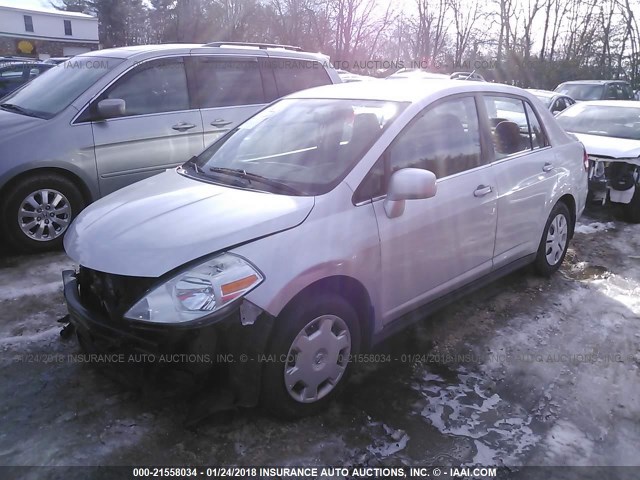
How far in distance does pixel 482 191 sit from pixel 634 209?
4418 mm

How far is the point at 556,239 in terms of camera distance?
15.7 ft

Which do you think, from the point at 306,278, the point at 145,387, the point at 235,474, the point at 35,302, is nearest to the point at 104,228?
the point at 145,387

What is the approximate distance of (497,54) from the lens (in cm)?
3388

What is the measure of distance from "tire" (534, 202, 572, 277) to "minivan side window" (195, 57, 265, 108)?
3.54m

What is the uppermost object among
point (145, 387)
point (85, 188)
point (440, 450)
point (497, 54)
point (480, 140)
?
point (497, 54)

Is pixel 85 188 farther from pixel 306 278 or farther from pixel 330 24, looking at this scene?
pixel 330 24

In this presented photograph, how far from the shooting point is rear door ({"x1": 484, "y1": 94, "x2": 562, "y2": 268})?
389 cm

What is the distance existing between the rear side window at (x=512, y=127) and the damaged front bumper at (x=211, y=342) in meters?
2.43

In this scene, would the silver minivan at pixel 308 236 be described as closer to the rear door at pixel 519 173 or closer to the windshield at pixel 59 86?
the rear door at pixel 519 173

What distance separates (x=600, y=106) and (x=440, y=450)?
7.83 meters

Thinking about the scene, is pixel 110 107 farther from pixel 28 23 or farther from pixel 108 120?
pixel 28 23

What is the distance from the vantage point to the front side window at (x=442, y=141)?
3.18 metres

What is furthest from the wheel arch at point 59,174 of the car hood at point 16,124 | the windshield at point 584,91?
the windshield at point 584,91

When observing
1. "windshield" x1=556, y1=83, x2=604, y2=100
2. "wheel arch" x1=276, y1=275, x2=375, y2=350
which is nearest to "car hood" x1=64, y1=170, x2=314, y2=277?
"wheel arch" x1=276, y1=275, x2=375, y2=350
